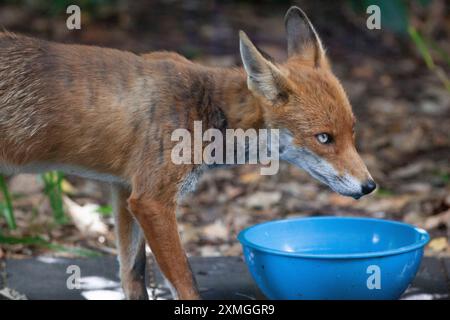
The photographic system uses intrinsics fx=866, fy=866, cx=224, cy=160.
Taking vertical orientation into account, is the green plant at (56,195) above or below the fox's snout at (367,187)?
below

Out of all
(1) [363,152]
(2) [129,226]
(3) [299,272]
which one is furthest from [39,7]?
(3) [299,272]

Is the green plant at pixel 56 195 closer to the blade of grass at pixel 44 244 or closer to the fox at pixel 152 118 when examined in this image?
the blade of grass at pixel 44 244

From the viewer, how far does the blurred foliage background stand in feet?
23.3

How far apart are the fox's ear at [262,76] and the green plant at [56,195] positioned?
2368mm

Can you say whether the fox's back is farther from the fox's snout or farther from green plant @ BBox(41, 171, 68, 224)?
green plant @ BBox(41, 171, 68, 224)

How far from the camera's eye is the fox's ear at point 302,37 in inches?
210

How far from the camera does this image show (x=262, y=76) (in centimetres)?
486

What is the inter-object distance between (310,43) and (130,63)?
115 cm

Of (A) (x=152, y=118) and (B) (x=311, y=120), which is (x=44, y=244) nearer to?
(A) (x=152, y=118)

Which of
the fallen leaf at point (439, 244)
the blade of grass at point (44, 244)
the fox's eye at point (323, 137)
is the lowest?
the fallen leaf at point (439, 244)

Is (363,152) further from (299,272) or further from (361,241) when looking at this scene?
(299,272)

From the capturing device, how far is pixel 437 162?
28.1ft

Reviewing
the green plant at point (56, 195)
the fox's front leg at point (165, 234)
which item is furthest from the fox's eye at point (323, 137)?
the green plant at point (56, 195)

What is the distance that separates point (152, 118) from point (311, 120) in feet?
2.96
